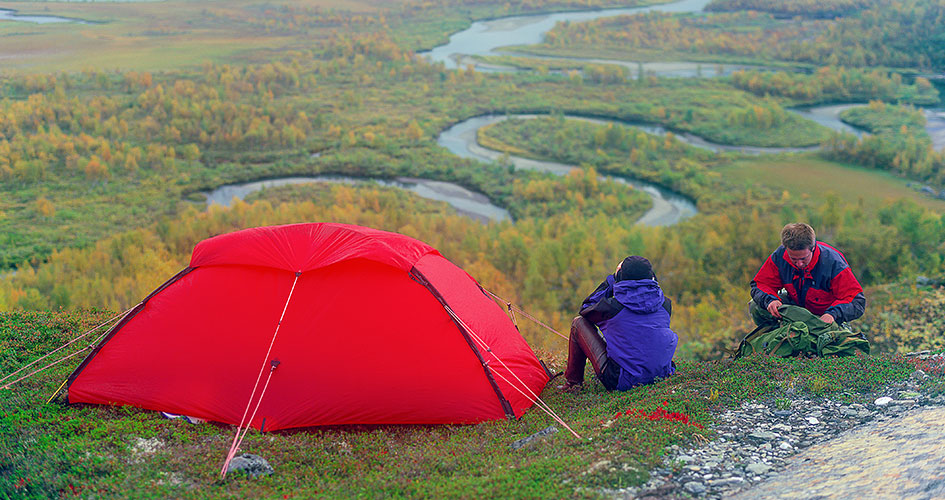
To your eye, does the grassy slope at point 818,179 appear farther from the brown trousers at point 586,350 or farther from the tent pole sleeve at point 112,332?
the tent pole sleeve at point 112,332

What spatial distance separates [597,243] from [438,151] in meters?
38.1

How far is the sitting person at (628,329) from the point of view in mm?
7133

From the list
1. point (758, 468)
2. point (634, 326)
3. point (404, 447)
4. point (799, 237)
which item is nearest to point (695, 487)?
point (758, 468)

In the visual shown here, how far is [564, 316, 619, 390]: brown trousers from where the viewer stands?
739 cm

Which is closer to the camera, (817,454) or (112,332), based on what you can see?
(817,454)

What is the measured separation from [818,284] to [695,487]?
11.8ft

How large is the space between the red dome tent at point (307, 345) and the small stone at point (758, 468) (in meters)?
2.77

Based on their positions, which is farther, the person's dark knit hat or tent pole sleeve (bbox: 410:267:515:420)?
tent pole sleeve (bbox: 410:267:515:420)

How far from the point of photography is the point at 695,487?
16.5ft

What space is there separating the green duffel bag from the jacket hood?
65.6 inches

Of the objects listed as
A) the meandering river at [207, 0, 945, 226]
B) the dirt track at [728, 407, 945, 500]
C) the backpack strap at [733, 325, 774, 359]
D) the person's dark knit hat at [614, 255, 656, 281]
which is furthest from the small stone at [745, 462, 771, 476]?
the meandering river at [207, 0, 945, 226]

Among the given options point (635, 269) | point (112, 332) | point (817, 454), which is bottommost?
point (817, 454)

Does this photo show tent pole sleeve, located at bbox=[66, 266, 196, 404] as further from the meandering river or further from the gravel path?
the meandering river

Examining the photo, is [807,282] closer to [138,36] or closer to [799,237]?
[799,237]
